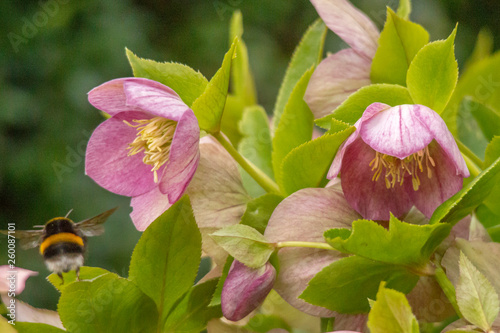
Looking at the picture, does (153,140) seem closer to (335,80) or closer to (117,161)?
(117,161)

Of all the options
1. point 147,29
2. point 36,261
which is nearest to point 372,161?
point 36,261

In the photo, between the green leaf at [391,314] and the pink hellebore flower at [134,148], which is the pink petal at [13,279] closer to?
the pink hellebore flower at [134,148]

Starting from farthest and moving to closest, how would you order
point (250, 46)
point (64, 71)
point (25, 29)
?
1. point (250, 46)
2. point (64, 71)
3. point (25, 29)

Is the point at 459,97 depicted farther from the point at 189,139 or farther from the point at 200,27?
the point at 200,27

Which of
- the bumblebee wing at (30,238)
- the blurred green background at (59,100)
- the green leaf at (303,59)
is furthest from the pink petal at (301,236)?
the blurred green background at (59,100)

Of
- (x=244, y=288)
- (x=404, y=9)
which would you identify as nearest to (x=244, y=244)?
(x=244, y=288)

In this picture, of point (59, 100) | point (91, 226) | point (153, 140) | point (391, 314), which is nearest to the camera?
point (391, 314)

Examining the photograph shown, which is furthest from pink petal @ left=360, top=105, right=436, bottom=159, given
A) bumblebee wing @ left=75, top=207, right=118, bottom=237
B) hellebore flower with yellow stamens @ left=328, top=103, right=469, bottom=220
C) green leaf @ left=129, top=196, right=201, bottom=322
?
bumblebee wing @ left=75, top=207, right=118, bottom=237
